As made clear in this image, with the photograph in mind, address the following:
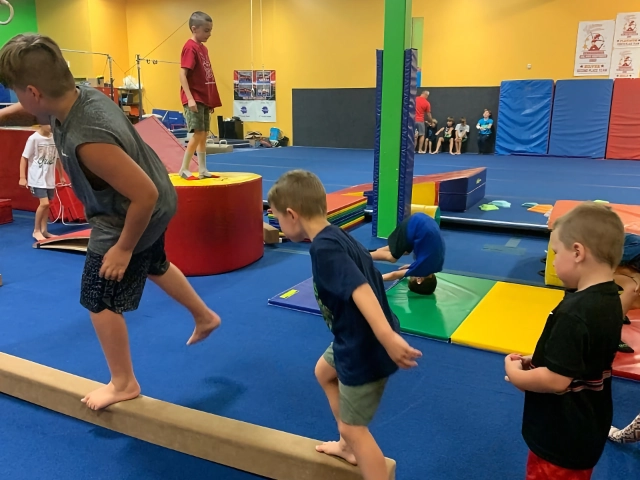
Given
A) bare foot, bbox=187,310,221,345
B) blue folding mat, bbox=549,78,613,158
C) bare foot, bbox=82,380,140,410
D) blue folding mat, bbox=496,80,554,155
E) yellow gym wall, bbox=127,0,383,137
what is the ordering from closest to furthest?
bare foot, bbox=82,380,140,410 < bare foot, bbox=187,310,221,345 < blue folding mat, bbox=549,78,613,158 < blue folding mat, bbox=496,80,554,155 < yellow gym wall, bbox=127,0,383,137

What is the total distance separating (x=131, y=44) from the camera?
18.6 metres

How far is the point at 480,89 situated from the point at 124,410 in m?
13.4

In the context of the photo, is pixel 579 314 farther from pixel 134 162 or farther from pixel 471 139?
pixel 471 139

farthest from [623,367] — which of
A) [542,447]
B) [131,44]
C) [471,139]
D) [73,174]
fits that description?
[131,44]

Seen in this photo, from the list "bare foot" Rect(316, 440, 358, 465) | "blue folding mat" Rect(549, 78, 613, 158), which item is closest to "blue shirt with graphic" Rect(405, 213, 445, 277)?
"bare foot" Rect(316, 440, 358, 465)

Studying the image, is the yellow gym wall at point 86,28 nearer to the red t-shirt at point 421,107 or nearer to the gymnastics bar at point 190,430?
the red t-shirt at point 421,107

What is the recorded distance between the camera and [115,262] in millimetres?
1944

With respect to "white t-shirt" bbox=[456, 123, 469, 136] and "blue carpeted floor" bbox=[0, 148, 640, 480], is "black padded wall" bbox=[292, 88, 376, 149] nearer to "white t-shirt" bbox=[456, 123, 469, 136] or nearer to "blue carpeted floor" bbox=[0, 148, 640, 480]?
"white t-shirt" bbox=[456, 123, 469, 136]

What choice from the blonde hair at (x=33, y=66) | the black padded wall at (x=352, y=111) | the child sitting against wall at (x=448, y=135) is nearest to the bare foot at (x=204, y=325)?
the blonde hair at (x=33, y=66)

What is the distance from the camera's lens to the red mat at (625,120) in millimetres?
11852

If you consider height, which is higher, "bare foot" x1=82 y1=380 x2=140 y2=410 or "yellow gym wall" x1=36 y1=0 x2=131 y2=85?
"yellow gym wall" x1=36 y1=0 x2=131 y2=85

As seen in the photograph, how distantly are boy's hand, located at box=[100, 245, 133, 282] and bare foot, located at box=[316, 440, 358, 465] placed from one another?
3.06 feet

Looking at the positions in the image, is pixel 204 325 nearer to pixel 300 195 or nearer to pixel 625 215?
pixel 300 195

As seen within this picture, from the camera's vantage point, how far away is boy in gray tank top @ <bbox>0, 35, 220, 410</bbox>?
5.79 ft
